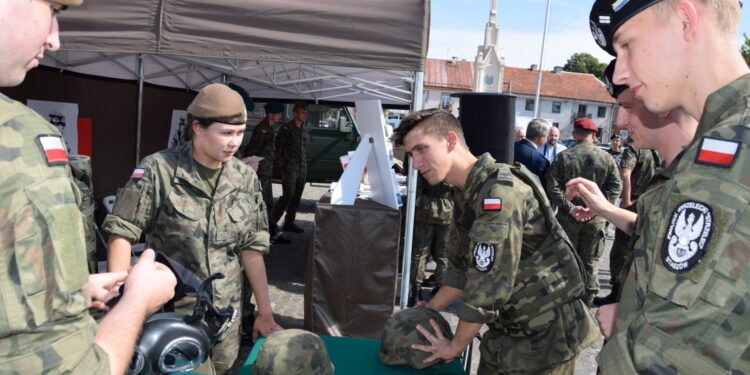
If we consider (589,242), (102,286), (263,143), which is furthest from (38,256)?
(263,143)

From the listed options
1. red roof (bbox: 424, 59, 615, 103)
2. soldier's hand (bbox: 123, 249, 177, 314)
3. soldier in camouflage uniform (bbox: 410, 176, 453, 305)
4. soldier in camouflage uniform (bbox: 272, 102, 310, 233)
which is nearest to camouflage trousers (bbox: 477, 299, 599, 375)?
soldier's hand (bbox: 123, 249, 177, 314)

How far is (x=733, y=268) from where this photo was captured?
32.6 inches

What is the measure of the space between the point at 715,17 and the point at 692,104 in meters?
0.16

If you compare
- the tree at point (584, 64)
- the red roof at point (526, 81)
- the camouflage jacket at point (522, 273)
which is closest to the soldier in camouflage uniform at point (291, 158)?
the camouflage jacket at point (522, 273)

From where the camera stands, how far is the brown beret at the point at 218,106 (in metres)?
2.48

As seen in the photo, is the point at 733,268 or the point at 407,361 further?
the point at 407,361

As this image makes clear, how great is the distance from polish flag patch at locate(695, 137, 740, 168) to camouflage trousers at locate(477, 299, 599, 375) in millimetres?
1369

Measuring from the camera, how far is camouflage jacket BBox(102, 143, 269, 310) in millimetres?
2428

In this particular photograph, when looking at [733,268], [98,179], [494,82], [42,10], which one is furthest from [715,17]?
[494,82]

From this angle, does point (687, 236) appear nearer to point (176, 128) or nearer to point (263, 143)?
point (176, 128)

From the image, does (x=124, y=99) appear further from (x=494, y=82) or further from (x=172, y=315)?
(x=494, y=82)

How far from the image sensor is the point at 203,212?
8.26 ft

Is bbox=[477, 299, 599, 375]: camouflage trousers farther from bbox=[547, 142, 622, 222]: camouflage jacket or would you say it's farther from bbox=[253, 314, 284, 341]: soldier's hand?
bbox=[547, 142, 622, 222]: camouflage jacket

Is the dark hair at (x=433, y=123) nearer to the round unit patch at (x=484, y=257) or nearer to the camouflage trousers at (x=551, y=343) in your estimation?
the round unit patch at (x=484, y=257)
